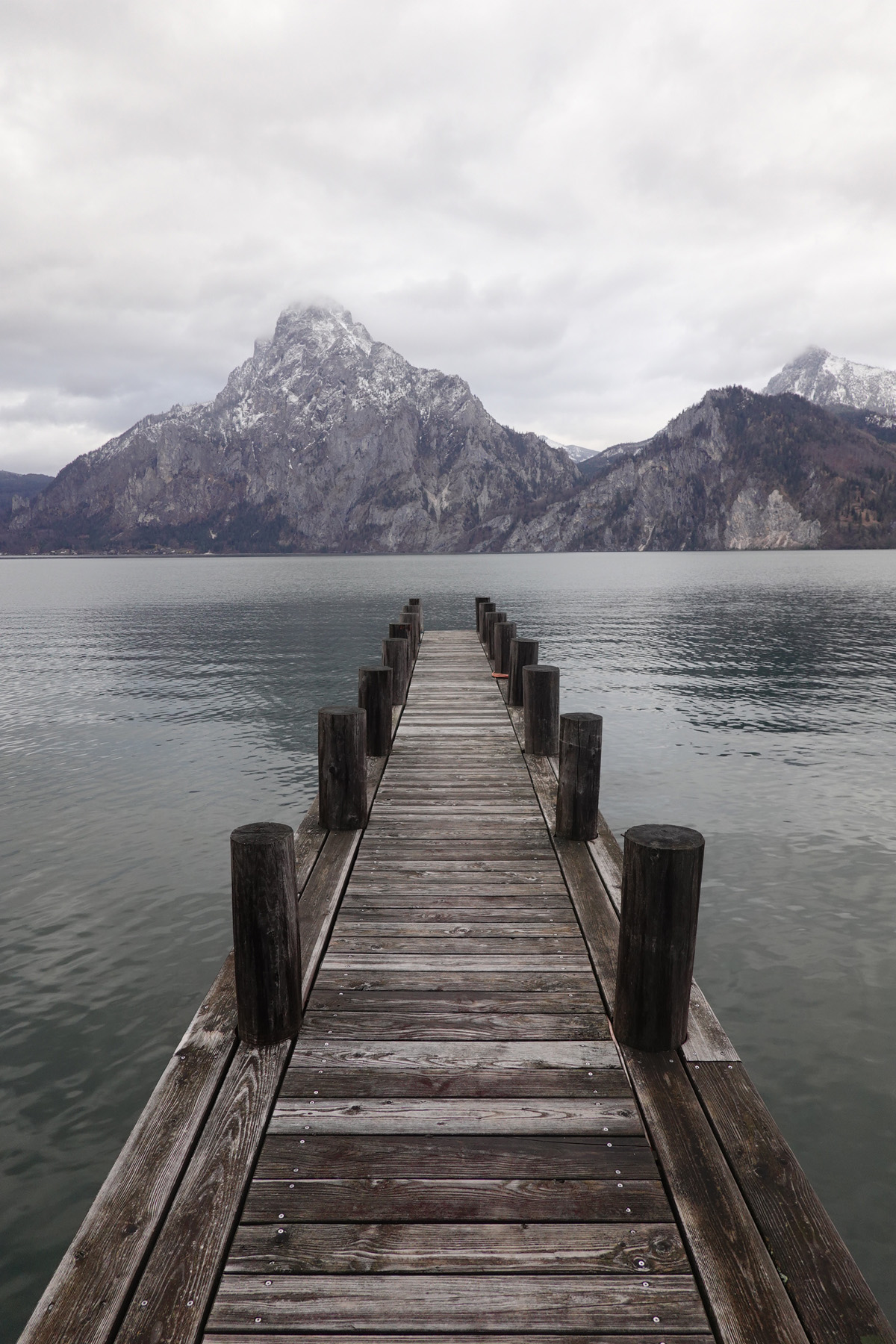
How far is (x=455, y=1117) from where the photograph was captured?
11.6 ft

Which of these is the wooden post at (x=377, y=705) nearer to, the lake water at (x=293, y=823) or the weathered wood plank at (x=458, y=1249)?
the lake water at (x=293, y=823)

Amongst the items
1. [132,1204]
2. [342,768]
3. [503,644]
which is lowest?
[132,1204]

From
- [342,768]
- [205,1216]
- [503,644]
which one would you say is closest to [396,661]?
[503,644]

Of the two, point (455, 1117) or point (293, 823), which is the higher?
point (455, 1117)

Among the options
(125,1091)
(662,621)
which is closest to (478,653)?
(125,1091)

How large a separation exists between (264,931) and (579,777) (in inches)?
143

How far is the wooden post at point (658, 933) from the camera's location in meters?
3.79

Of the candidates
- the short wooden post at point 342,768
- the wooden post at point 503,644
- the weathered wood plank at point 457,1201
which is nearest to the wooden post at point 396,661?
the wooden post at point 503,644

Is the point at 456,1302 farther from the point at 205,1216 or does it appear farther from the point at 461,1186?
the point at 205,1216

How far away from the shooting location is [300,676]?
2655 centimetres

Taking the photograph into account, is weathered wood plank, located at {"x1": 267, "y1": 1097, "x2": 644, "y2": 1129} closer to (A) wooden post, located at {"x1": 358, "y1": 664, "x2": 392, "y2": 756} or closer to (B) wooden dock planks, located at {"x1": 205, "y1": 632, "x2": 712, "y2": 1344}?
(B) wooden dock planks, located at {"x1": 205, "y1": 632, "x2": 712, "y2": 1344}

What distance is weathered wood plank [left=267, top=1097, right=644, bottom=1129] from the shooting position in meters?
3.45

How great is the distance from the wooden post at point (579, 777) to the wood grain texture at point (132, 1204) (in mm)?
3685

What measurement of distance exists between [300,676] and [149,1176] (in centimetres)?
2383
